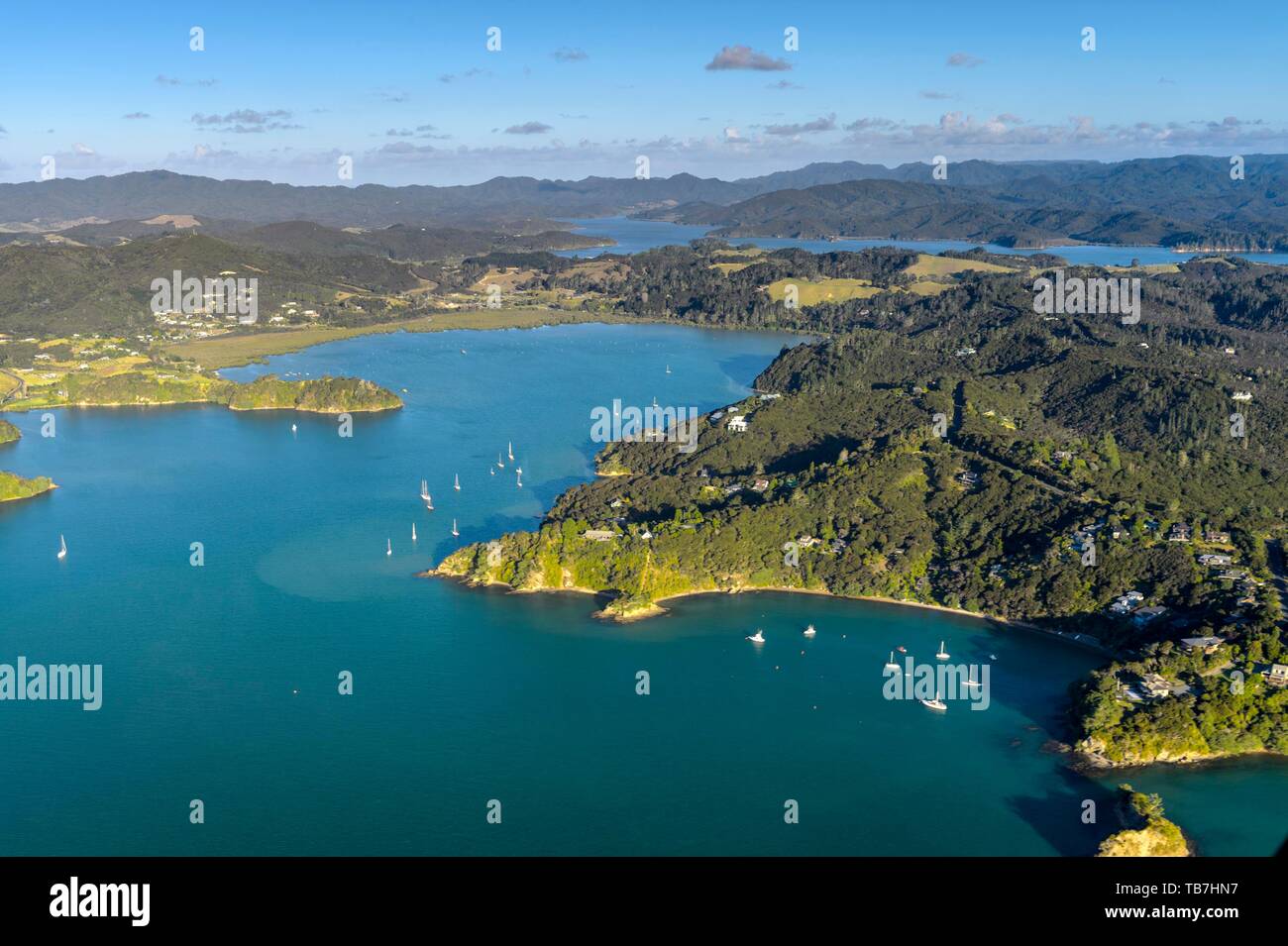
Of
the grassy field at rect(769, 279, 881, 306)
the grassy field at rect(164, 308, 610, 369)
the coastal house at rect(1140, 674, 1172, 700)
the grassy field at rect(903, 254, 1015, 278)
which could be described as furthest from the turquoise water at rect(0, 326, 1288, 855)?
the grassy field at rect(903, 254, 1015, 278)

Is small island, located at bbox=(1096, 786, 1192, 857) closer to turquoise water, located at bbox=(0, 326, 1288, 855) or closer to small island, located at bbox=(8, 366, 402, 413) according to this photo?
turquoise water, located at bbox=(0, 326, 1288, 855)

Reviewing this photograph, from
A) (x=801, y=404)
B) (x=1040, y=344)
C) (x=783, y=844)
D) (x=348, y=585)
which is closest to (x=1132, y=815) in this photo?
(x=783, y=844)

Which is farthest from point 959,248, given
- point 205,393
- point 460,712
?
point 460,712

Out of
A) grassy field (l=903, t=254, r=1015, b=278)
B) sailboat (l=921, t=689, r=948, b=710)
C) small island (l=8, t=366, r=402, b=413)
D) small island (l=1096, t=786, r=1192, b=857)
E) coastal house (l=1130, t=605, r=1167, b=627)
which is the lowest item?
small island (l=1096, t=786, r=1192, b=857)

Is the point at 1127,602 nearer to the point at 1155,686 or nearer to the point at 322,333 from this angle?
the point at 1155,686

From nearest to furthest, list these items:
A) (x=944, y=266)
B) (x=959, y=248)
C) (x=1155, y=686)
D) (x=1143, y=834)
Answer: (x=1143, y=834), (x=1155, y=686), (x=944, y=266), (x=959, y=248)

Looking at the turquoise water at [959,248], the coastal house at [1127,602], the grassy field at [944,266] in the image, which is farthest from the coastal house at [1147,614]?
the turquoise water at [959,248]

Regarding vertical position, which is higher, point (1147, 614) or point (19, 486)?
point (19, 486)
